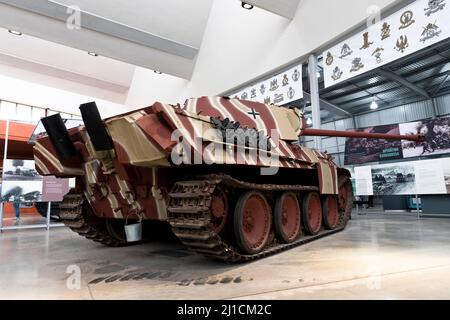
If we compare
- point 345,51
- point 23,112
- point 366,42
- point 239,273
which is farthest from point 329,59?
point 23,112

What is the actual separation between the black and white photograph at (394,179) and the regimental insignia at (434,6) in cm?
564

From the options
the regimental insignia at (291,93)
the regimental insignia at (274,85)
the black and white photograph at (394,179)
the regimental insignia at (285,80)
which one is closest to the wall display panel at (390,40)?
the regimental insignia at (291,93)

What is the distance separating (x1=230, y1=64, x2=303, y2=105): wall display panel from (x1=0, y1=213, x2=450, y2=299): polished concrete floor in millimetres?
5794

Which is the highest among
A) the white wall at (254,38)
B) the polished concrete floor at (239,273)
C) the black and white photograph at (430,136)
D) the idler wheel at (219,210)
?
the white wall at (254,38)

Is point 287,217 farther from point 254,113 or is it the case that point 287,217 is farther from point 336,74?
point 336,74

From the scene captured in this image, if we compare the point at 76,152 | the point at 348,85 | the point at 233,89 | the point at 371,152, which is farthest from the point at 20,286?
the point at 348,85

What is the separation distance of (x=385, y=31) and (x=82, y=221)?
7884 mm

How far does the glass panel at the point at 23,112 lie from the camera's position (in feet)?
83.9

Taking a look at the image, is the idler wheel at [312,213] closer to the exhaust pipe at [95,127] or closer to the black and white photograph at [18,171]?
the exhaust pipe at [95,127]

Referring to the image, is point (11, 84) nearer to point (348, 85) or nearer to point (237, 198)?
point (348, 85)

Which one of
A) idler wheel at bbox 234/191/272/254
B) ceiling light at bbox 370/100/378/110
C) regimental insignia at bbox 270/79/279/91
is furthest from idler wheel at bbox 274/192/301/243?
ceiling light at bbox 370/100/378/110

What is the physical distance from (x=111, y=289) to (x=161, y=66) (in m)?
13.2

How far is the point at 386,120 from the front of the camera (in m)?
22.1

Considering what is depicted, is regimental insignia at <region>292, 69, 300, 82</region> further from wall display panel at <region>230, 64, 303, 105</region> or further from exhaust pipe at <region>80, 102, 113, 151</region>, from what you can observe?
exhaust pipe at <region>80, 102, 113, 151</region>
